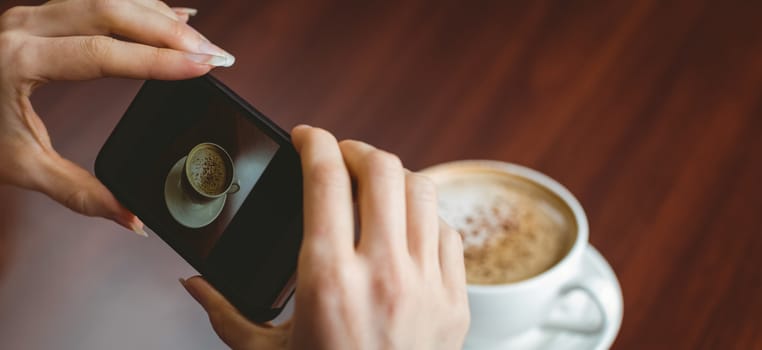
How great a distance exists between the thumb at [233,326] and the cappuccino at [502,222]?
200 millimetres

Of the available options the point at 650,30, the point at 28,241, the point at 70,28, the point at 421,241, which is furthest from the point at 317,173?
the point at 650,30

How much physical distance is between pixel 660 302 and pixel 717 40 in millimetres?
370

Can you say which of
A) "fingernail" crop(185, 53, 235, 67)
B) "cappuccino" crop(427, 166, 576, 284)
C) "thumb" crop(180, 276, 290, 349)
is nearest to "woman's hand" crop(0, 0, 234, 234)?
"fingernail" crop(185, 53, 235, 67)

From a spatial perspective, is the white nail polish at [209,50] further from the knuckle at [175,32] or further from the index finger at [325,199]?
the index finger at [325,199]

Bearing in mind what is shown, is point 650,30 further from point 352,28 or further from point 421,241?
point 421,241

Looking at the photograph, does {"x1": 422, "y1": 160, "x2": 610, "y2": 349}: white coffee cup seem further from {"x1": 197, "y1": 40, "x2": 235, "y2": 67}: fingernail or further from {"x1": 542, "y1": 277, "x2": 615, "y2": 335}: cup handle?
{"x1": 197, "y1": 40, "x2": 235, "y2": 67}: fingernail

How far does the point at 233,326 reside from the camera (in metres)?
0.47

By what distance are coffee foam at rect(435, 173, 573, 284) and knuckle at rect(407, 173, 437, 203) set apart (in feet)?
0.59

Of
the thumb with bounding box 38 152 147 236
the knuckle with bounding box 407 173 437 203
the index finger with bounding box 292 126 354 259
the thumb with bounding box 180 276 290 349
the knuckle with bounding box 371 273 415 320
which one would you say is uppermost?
the knuckle with bounding box 407 173 437 203

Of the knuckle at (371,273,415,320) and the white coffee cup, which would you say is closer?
the knuckle at (371,273,415,320)

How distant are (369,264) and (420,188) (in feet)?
0.21

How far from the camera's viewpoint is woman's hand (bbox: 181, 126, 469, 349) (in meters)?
0.39

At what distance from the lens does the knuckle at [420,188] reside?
17.2 inches

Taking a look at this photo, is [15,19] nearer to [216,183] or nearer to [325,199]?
[216,183]
